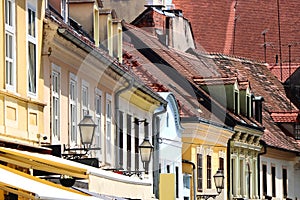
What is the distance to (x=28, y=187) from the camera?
13.6 metres

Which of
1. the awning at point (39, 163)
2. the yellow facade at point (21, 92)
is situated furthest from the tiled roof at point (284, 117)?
the awning at point (39, 163)

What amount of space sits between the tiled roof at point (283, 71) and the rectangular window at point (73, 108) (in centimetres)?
3779

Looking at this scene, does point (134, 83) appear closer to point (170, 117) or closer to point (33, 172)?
point (170, 117)

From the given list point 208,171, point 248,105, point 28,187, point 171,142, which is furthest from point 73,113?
point 248,105

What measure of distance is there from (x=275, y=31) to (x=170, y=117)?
32170 mm

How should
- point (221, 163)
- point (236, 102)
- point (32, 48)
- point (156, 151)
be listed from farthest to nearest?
point (236, 102) < point (221, 163) < point (156, 151) < point (32, 48)

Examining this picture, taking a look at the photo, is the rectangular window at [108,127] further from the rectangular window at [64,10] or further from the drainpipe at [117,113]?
the rectangular window at [64,10]

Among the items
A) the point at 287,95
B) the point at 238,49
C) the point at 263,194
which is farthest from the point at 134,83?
the point at 238,49

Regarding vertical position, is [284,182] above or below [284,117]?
below

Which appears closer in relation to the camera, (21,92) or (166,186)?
(21,92)

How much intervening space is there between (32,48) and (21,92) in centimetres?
109

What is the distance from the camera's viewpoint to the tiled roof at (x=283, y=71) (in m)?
60.5

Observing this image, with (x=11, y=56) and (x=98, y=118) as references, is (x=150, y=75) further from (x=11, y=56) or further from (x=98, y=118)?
(x=11, y=56)

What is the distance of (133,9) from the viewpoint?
153 ft
